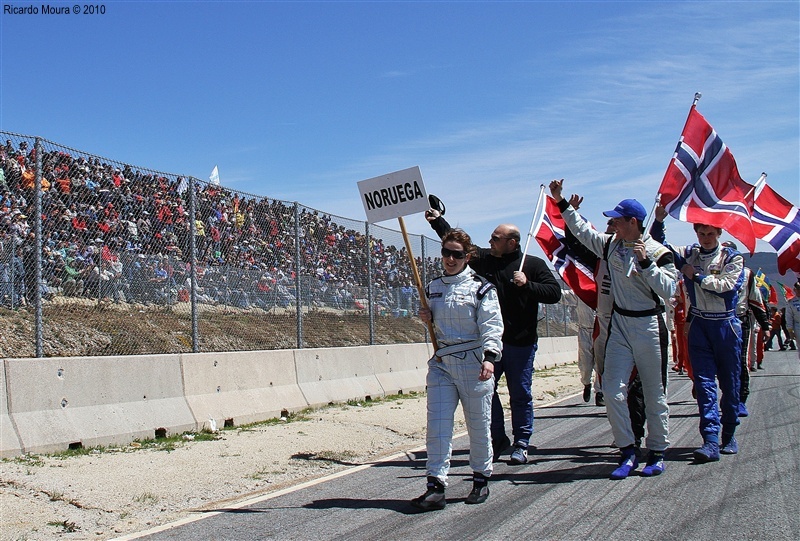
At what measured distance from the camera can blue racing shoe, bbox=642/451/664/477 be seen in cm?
692

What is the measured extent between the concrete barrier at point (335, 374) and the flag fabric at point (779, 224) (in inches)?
234

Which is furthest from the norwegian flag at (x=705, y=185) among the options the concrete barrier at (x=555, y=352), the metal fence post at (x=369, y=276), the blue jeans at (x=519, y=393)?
the concrete barrier at (x=555, y=352)

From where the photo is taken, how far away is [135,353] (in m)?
9.29

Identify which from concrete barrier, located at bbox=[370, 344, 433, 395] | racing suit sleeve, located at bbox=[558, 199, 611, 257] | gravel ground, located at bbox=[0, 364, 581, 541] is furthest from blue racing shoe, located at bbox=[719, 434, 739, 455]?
concrete barrier, located at bbox=[370, 344, 433, 395]

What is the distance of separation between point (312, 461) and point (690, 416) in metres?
5.20

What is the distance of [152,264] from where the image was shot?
970cm

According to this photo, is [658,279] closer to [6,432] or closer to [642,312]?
[642,312]

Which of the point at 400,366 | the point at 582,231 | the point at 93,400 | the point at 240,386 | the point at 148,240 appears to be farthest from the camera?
the point at 400,366

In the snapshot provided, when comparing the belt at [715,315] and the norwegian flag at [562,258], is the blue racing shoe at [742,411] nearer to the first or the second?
the norwegian flag at [562,258]

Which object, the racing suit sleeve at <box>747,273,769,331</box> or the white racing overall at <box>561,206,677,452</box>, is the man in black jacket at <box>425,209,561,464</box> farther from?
the racing suit sleeve at <box>747,273,769,331</box>

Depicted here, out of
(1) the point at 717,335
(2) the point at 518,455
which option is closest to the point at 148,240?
(2) the point at 518,455

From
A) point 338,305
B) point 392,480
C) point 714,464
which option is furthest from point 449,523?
point 338,305

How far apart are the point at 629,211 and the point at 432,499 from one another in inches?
110

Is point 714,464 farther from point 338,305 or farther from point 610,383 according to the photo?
point 338,305
